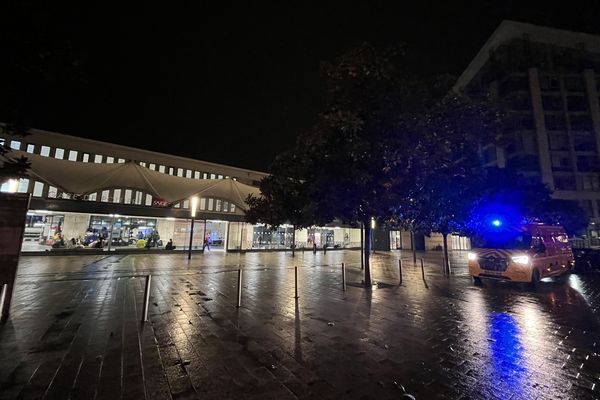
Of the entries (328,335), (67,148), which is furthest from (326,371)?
(67,148)

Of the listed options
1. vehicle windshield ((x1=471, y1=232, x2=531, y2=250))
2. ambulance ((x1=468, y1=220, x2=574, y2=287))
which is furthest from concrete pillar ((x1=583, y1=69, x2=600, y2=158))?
vehicle windshield ((x1=471, y1=232, x2=531, y2=250))

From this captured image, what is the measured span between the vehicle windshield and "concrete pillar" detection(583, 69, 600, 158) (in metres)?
48.5

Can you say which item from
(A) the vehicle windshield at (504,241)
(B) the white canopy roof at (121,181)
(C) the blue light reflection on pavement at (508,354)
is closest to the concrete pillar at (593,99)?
(A) the vehicle windshield at (504,241)

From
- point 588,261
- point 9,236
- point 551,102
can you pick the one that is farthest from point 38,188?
point 551,102

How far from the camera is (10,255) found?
5.80 meters

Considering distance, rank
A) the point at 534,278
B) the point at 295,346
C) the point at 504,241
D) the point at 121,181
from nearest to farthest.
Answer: the point at 295,346, the point at 534,278, the point at 504,241, the point at 121,181

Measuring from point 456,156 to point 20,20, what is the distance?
10.3 meters

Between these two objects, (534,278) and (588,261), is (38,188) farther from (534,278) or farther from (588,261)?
(588,261)

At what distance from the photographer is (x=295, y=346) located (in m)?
4.59

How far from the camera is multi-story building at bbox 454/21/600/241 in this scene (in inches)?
1586

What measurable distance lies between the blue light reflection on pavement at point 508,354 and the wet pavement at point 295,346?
0.07ft

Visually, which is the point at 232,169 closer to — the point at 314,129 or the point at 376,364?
the point at 314,129

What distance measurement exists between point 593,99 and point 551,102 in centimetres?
591

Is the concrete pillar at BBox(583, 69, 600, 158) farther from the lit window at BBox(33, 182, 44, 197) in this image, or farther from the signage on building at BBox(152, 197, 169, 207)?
the lit window at BBox(33, 182, 44, 197)
